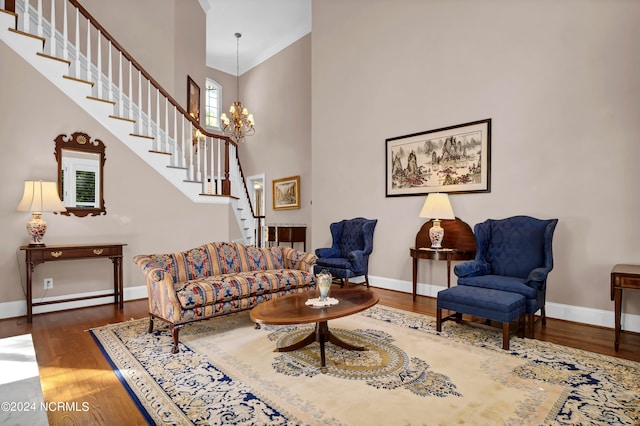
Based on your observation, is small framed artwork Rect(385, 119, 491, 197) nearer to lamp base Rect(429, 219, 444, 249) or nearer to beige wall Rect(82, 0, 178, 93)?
lamp base Rect(429, 219, 444, 249)

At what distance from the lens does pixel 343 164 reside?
6.04 metres

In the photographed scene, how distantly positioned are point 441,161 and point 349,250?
190 cm

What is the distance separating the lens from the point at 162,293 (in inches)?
120

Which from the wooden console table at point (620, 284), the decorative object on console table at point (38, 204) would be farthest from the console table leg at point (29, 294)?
the wooden console table at point (620, 284)

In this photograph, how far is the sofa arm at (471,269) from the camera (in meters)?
3.60

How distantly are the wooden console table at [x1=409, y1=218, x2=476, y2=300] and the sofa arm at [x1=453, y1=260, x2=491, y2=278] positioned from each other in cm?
48

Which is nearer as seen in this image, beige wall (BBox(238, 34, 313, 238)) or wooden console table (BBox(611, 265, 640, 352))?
wooden console table (BBox(611, 265, 640, 352))

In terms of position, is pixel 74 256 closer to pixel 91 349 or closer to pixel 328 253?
pixel 91 349

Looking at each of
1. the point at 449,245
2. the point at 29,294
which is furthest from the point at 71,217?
the point at 449,245

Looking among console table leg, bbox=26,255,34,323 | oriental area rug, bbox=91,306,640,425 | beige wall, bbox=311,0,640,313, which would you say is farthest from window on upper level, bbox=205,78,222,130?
oriental area rug, bbox=91,306,640,425

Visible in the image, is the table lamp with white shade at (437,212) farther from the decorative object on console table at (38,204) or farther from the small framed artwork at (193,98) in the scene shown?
the small framed artwork at (193,98)

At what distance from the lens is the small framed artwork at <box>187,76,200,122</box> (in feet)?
21.9

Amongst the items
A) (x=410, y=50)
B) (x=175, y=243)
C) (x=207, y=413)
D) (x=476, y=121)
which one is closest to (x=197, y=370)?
(x=207, y=413)

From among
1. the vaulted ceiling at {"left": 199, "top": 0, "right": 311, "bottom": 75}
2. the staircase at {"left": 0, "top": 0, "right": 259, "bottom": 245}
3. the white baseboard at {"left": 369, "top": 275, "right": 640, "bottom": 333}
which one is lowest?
the white baseboard at {"left": 369, "top": 275, "right": 640, "bottom": 333}
